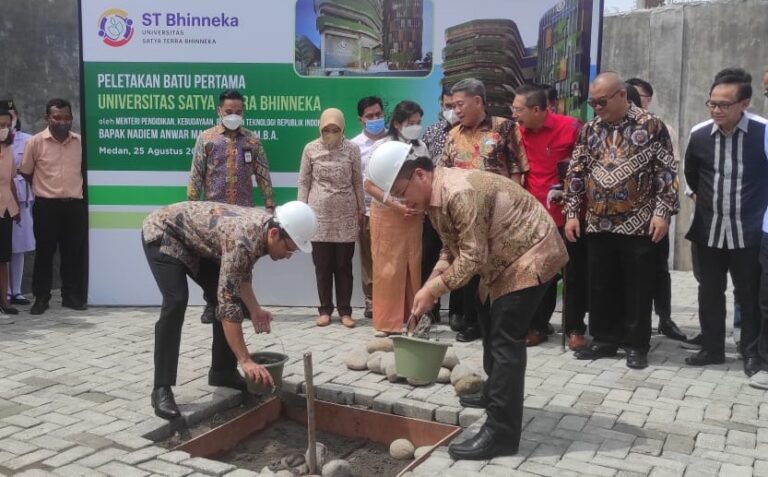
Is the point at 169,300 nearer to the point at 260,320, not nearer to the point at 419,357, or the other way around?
the point at 260,320

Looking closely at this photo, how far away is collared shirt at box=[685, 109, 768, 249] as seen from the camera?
17.7 ft

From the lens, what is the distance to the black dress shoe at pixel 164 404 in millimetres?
4441

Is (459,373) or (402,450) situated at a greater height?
(459,373)

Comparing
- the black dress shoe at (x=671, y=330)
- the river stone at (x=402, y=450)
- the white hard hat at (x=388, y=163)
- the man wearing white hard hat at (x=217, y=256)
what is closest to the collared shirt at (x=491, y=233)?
the white hard hat at (x=388, y=163)

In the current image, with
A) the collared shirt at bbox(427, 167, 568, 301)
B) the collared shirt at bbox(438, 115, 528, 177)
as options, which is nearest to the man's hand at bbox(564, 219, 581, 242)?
the collared shirt at bbox(438, 115, 528, 177)

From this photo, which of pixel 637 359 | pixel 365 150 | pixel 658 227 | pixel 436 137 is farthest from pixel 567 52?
pixel 637 359

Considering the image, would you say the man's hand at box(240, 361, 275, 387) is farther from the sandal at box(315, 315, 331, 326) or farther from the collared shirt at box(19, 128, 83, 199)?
the collared shirt at box(19, 128, 83, 199)

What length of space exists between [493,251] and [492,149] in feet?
6.97

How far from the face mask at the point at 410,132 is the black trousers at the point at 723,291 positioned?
239 cm

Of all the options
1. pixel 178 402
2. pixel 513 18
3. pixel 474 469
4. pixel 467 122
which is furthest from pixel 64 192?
pixel 474 469

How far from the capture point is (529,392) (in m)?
5.00

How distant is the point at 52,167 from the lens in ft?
24.1

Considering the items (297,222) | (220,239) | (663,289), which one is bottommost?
(663,289)

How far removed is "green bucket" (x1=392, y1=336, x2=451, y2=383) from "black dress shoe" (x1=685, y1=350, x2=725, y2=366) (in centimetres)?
198
